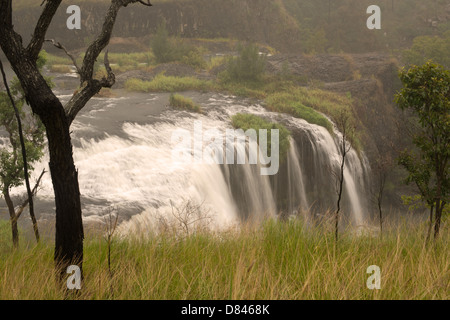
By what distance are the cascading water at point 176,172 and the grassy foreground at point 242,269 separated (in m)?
1.74

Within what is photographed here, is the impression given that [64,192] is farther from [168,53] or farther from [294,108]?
[168,53]

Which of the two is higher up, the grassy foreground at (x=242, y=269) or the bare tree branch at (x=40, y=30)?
the bare tree branch at (x=40, y=30)

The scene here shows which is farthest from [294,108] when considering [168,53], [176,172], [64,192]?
[64,192]

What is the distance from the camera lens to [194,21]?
43750 millimetres

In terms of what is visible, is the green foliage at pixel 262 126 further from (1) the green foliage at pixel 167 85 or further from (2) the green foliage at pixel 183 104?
(1) the green foliage at pixel 167 85

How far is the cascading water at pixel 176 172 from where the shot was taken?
11.9 m

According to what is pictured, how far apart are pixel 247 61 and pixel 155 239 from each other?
76.9ft

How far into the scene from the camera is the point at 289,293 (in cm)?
427

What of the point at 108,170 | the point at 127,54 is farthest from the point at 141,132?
the point at 127,54

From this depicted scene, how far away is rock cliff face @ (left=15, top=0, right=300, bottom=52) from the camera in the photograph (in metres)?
38.3

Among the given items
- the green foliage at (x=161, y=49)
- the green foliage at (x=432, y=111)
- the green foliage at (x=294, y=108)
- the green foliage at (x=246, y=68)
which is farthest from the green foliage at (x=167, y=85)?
the green foliage at (x=432, y=111)

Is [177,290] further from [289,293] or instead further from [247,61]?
[247,61]

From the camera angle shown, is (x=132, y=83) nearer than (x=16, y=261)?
No
